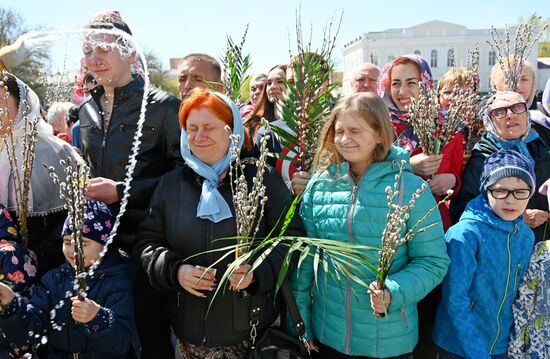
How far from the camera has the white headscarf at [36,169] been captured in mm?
2869

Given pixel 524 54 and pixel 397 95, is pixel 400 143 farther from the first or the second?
pixel 524 54

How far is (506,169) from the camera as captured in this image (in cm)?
268

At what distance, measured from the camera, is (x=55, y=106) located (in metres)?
6.58

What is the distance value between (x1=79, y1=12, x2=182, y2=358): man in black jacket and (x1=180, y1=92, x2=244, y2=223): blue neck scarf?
20.0 inches

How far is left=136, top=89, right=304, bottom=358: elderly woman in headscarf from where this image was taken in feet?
8.12

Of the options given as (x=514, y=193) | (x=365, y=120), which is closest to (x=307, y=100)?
(x=365, y=120)

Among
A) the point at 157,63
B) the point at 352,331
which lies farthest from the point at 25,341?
the point at 157,63

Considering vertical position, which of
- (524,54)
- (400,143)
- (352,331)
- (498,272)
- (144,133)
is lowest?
(352,331)

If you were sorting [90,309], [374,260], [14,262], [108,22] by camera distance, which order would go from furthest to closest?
[108,22] → [14,262] → [374,260] → [90,309]

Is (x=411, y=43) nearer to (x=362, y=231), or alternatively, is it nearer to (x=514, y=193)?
(x=514, y=193)

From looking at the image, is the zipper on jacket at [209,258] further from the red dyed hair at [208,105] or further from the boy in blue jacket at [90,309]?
the red dyed hair at [208,105]

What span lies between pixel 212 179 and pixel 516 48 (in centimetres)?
262

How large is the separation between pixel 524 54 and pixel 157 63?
959 inches

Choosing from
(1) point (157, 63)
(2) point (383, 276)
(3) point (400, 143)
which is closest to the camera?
(2) point (383, 276)
